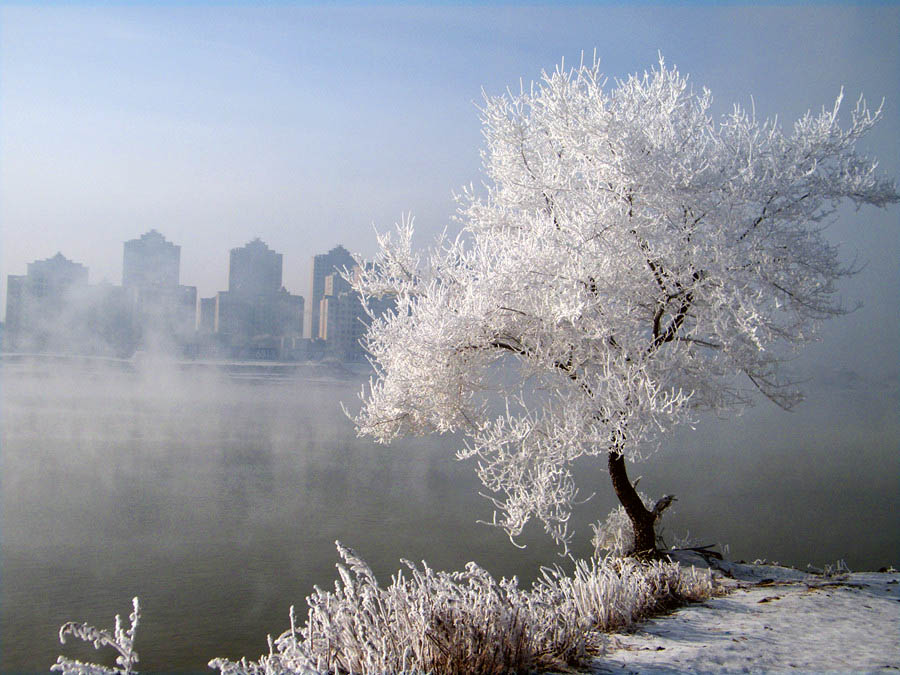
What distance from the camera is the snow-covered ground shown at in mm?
3273

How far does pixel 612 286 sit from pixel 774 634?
7.83 ft

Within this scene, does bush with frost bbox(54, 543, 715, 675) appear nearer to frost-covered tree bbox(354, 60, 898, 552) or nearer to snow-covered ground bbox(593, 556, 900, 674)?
snow-covered ground bbox(593, 556, 900, 674)

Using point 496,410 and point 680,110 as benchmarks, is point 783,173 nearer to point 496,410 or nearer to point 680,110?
point 680,110

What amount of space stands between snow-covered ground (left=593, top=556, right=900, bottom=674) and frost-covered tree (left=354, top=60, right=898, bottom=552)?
1.01 meters

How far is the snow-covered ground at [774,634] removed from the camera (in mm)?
3273

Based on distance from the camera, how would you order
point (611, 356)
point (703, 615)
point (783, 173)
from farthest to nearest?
point (783, 173)
point (611, 356)
point (703, 615)

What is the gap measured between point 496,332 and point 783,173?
245 cm

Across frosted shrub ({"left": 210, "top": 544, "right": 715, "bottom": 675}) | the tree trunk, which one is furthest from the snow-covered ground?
the tree trunk

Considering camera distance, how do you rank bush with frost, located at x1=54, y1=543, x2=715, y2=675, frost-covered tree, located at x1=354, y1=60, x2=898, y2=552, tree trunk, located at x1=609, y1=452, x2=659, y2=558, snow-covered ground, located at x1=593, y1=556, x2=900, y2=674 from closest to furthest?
bush with frost, located at x1=54, y1=543, x2=715, y2=675 < snow-covered ground, located at x1=593, y1=556, x2=900, y2=674 < frost-covered tree, located at x1=354, y1=60, x2=898, y2=552 < tree trunk, located at x1=609, y1=452, x2=659, y2=558

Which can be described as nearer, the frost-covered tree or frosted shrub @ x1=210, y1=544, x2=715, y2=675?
frosted shrub @ x1=210, y1=544, x2=715, y2=675

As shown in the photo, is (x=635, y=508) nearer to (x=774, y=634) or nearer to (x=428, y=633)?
(x=774, y=634)

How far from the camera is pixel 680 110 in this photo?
5.47m

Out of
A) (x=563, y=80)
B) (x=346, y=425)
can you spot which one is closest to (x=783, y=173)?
(x=563, y=80)

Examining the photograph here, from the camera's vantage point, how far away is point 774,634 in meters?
3.77
